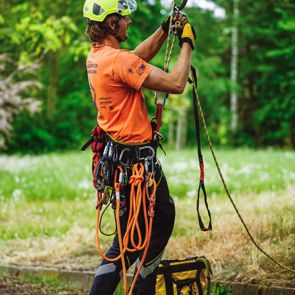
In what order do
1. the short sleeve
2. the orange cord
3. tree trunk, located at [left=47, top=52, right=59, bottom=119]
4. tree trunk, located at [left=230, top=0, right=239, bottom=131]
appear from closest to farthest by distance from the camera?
the short sleeve
the orange cord
tree trunk, located at [left=47, top=52, right=59, bottom=119]
tree trunk, located at [left=230, top=0, right=239, bottom=131]

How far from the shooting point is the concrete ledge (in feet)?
18.6

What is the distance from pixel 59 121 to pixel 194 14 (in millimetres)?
6801

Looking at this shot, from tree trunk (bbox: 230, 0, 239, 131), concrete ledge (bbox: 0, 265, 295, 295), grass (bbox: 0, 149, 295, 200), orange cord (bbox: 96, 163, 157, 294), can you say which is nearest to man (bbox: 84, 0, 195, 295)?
orange cord (bbox: 96, 163, 157, 294)

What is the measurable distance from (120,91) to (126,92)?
0.04 metres

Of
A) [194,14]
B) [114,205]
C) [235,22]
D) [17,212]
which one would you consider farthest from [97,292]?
[235,22]

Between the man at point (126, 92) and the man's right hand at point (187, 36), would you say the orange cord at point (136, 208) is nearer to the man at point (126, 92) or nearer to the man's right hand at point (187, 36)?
the man at point (126, 92)

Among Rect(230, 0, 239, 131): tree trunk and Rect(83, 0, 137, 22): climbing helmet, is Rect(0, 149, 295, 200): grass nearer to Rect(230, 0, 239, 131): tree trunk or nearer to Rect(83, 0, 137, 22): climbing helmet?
Rect(83, 0, 137, 22): climbing helmet

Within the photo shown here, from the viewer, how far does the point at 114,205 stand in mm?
4418

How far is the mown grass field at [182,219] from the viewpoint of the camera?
638 cm

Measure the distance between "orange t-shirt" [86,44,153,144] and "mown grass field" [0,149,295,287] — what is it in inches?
84.3

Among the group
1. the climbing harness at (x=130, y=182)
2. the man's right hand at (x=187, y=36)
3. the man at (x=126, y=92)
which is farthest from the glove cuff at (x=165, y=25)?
the climbing harness at (x=130, y=182)

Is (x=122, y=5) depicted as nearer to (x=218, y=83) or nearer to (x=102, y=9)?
(x=102, y=9)

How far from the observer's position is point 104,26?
4363 millimetres

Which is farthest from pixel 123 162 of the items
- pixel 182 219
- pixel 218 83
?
pixel 218 83
